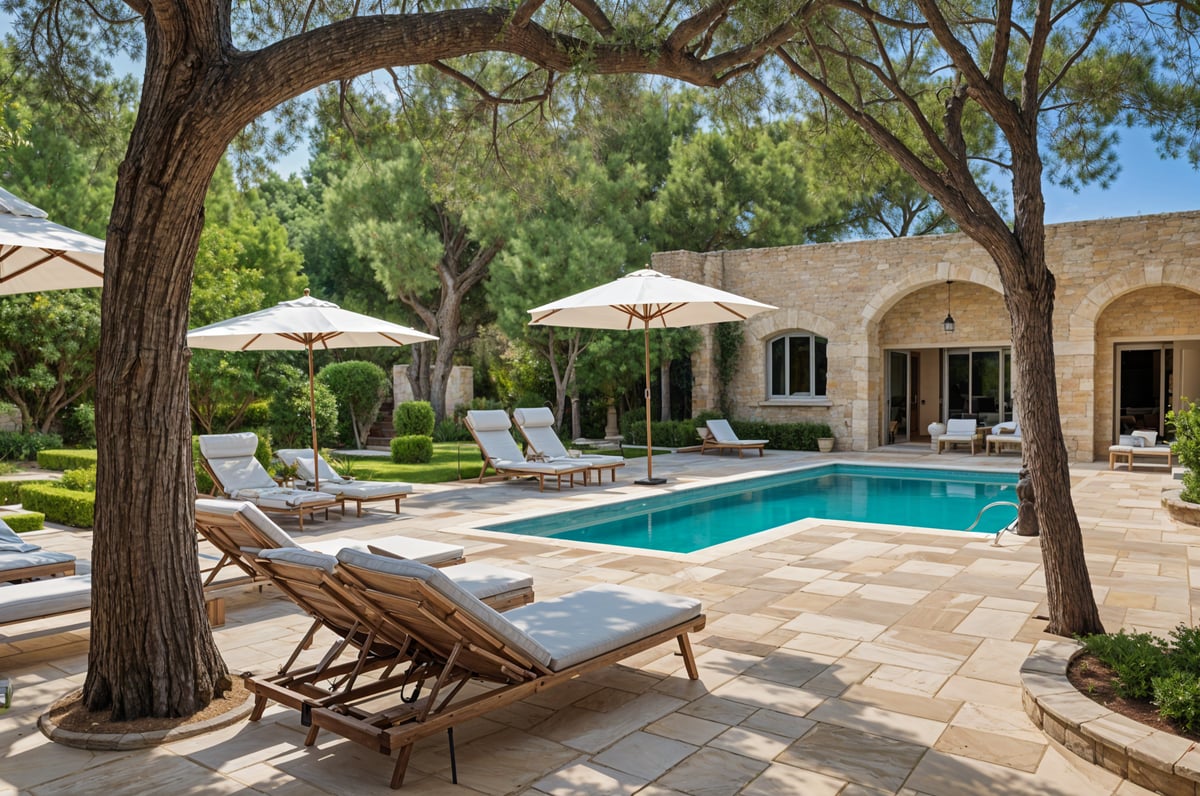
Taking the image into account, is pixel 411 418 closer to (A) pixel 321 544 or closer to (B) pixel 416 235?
(B) pixel 416 235

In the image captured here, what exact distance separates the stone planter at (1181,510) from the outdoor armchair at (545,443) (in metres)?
6.14

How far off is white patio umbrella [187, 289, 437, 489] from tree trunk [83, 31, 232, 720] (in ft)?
14.9

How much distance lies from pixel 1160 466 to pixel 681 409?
29.0 ft

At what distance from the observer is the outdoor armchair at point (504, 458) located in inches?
447

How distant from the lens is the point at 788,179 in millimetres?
22078

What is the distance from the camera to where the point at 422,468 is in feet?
46.0

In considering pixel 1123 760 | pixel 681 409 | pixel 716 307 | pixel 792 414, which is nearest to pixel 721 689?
pixel 1123 760

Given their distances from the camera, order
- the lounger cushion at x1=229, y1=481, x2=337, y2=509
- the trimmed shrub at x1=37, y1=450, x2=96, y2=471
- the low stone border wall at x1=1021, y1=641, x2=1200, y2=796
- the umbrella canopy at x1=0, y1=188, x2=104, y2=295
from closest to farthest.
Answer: the low stone border wall at x1=1021, y1=641, x2=1200, y2=796 → the umbrella canopy at x1=0, y1=188, x2=104, y2=295 → the lounger cushion at x1=229, y1=481, x2=337, y2=509 → the trimmed shrub at x1=37, y1=450, x2=96, y2=471

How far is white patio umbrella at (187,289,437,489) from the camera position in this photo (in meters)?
8.44

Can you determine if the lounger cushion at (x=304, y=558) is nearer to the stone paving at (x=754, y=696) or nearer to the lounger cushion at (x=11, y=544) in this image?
the stone paving at (x=754, y=696)

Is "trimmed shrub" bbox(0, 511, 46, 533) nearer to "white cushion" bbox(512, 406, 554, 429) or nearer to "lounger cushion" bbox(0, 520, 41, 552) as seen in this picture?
"lounger cushion" bbox(0, 520, 41, 552)

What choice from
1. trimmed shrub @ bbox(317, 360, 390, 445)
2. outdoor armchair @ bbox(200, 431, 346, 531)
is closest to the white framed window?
trimmed shrub @ bbox(317, 360, 390, 445)

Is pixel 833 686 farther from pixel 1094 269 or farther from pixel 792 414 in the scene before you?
pixel 792 414

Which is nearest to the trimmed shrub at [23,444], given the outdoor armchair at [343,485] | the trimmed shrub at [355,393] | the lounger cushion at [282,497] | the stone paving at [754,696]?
the trimmed shrub at [355,393]
